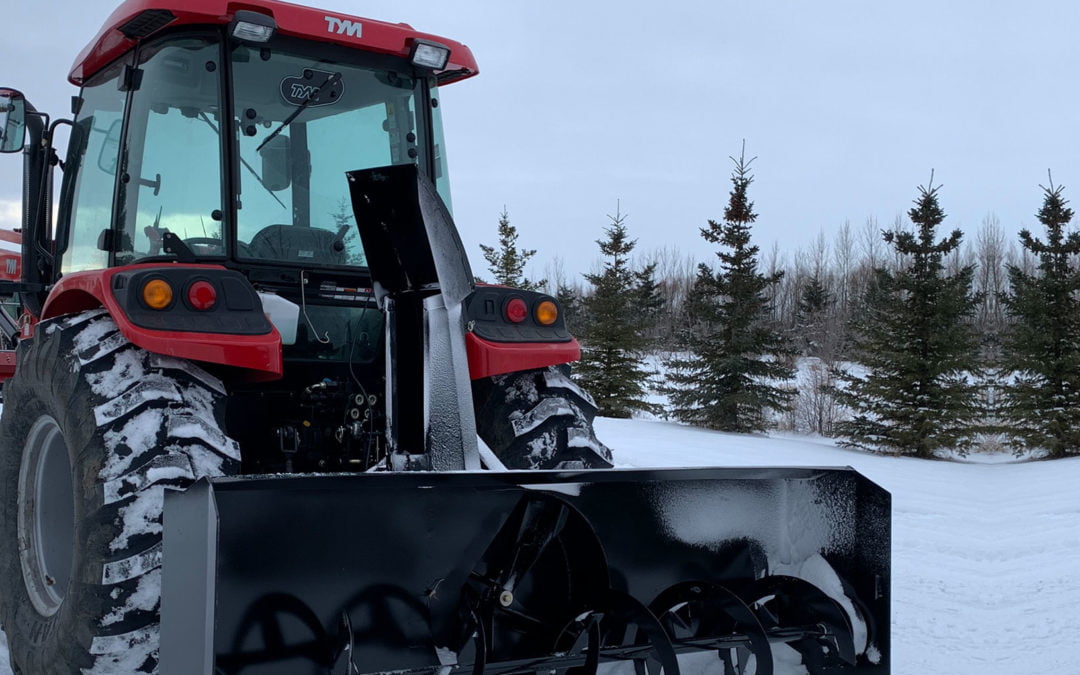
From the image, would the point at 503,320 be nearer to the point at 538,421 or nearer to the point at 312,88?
the point at 538,421

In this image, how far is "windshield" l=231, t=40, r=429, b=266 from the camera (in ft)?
10.5

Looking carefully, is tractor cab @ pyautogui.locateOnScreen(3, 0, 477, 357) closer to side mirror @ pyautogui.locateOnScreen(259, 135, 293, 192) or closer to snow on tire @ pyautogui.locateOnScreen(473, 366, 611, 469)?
side mirror @ pyautogui.locateOnScreen(259, 135, 293, 192)

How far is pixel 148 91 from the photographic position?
319cm

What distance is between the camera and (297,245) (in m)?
3.28

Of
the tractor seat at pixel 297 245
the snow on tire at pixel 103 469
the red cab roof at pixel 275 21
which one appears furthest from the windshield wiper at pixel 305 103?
the snow on tire at pixel 103 469

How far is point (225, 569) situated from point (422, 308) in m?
0.98

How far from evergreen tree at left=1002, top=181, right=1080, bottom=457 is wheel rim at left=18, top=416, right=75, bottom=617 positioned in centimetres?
1410

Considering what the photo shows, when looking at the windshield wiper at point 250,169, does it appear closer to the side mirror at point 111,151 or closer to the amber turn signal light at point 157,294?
the side mirror at point 111,151

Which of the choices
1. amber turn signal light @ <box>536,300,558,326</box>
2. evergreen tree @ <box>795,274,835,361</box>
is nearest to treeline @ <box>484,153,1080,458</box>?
evergreen tree @ <box>795,274,835,361</box>

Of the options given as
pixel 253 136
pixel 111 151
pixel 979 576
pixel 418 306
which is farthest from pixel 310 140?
pixel 979 576

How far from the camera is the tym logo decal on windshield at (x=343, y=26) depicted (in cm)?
334

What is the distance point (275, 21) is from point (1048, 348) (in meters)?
14.2

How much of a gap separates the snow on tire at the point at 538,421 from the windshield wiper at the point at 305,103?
1143mm

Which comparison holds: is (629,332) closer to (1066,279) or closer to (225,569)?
(1066,279)
